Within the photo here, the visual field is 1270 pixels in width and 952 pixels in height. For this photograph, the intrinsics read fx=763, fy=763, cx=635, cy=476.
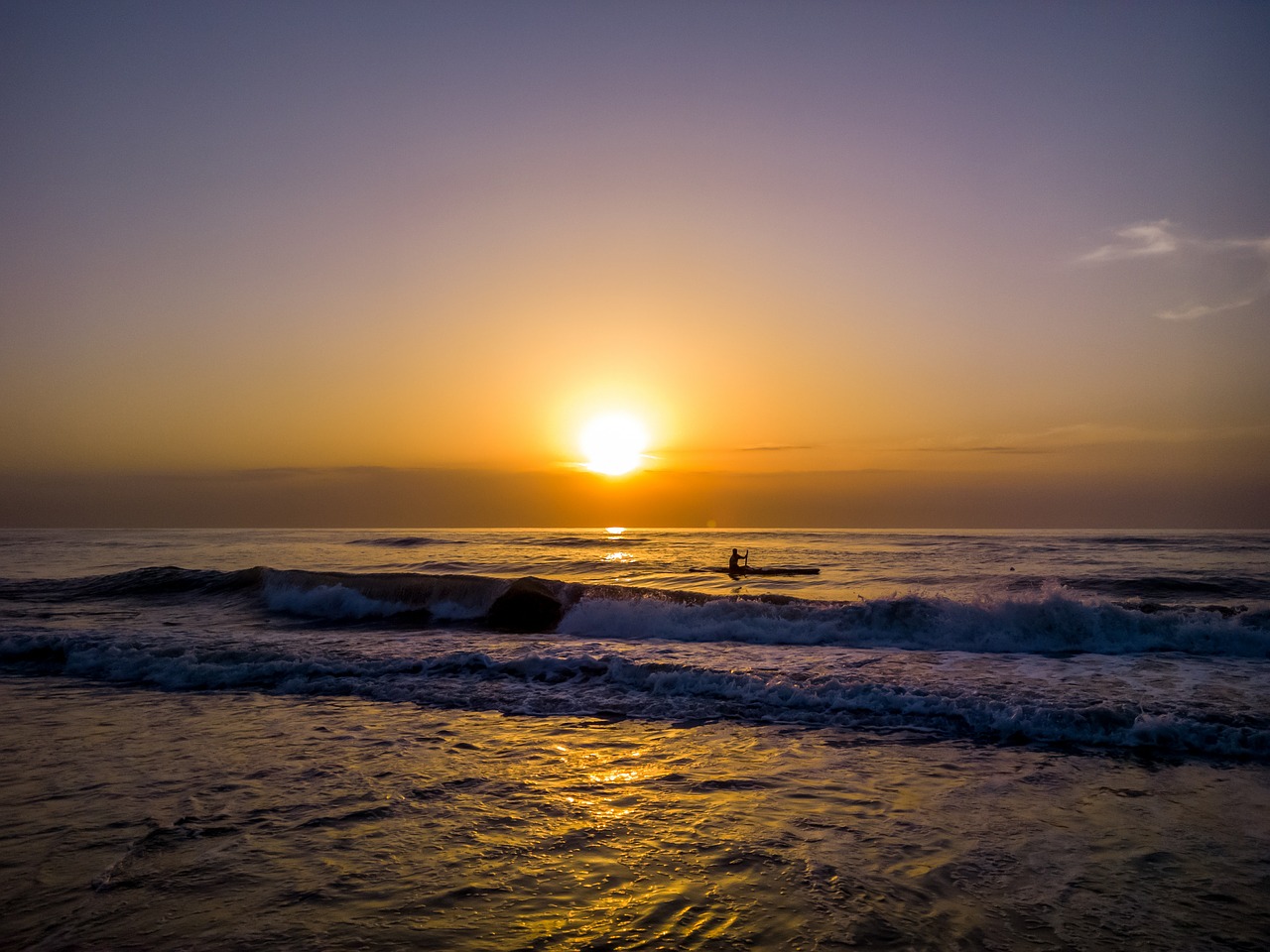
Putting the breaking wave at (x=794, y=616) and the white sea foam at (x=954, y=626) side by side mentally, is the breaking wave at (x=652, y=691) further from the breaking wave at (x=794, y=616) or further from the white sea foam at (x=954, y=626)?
the breaking wave at (x=794, y=616)

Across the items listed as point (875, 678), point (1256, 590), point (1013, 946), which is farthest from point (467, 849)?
point (1256, 590)

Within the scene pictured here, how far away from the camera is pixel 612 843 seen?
629 cm

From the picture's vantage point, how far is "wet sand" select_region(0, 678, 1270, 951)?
192 inches

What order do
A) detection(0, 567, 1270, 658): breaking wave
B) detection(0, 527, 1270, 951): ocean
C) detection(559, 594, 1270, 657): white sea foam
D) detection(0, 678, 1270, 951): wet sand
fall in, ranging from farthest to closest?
detection(0, 567, 1270, 658): breaking wave < detection(559, 594, 1270, 657): white sea foam < detection(0, 527, 1270, 951): ocean < detection(0, 678, 1270, 951): wet sand

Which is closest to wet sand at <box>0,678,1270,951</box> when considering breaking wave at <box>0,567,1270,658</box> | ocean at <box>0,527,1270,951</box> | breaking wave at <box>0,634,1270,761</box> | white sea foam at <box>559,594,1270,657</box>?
ocean at <box>0,527,1270,951</box>

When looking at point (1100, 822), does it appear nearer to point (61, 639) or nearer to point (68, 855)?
point (68, 855)

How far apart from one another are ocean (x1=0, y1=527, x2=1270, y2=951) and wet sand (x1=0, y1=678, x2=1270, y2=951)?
3cm

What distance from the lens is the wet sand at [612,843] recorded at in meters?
4.89

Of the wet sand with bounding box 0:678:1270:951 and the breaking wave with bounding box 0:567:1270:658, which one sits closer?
the wet sand with bounding box 0:678:1270:951

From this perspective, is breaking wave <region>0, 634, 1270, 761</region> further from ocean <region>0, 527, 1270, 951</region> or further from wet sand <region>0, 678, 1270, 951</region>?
wet sand <region>0, 678, 1270, 951</region>

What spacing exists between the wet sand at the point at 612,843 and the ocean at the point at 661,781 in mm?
34

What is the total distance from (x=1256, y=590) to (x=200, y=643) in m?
35.0

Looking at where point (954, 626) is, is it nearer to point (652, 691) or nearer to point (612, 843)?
point (652, 691)

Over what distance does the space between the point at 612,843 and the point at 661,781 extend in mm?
1757
